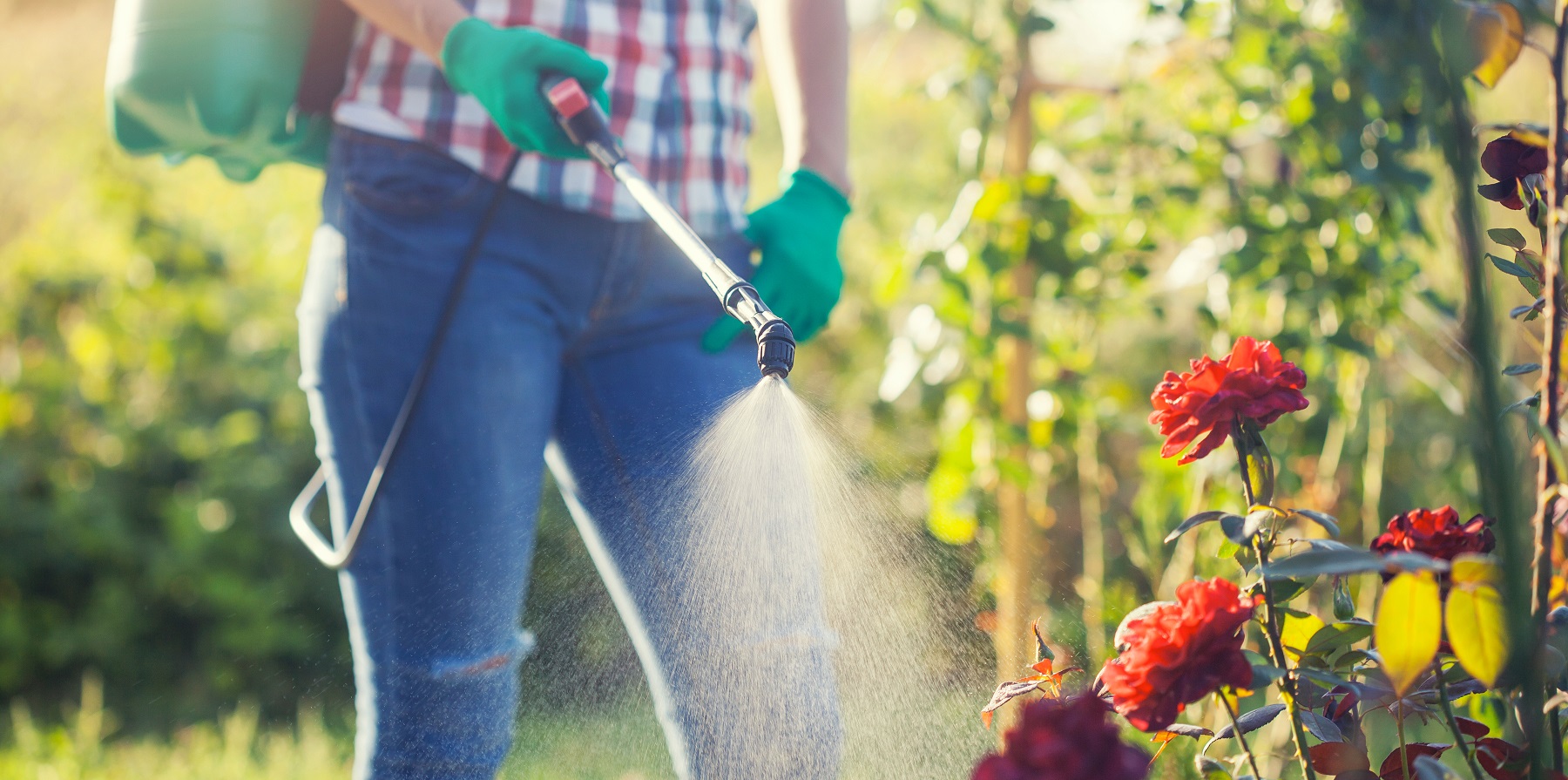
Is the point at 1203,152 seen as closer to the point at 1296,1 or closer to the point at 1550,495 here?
the point at 1296,1

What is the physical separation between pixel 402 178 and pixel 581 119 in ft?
0.68

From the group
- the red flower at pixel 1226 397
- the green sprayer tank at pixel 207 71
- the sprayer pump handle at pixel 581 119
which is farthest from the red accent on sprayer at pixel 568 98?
the red flower at pixel 1226 397

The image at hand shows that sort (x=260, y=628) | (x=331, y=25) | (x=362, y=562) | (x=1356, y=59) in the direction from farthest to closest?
(x=260, y=628) → (x=1356, y=59) → (x=331, y=25) → (x=362, y=562)

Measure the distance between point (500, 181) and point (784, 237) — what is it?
346mm

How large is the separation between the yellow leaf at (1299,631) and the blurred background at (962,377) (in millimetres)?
625

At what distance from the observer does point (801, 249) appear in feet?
4.51

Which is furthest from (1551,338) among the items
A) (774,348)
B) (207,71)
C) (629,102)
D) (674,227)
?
(207,71)

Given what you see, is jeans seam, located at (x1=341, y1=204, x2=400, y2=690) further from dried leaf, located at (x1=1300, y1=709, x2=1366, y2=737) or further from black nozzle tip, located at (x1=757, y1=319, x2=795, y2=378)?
dried leaf, located at (x1=1300, y1=709, x2=1366, y2=737)

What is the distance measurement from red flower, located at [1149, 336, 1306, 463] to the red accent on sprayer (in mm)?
625

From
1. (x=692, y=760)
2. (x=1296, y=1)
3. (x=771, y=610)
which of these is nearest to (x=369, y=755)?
(x=692, y=760)

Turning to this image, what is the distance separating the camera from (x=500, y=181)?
3.97 feet

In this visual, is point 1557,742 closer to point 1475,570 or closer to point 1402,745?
point 1402,745

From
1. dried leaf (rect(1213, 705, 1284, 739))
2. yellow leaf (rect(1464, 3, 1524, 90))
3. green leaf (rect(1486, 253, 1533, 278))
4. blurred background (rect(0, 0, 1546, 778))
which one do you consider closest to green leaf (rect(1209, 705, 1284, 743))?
dried leaf (rect(1213, 705, 1284, 739))

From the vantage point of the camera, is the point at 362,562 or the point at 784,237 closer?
the point at 362,562
